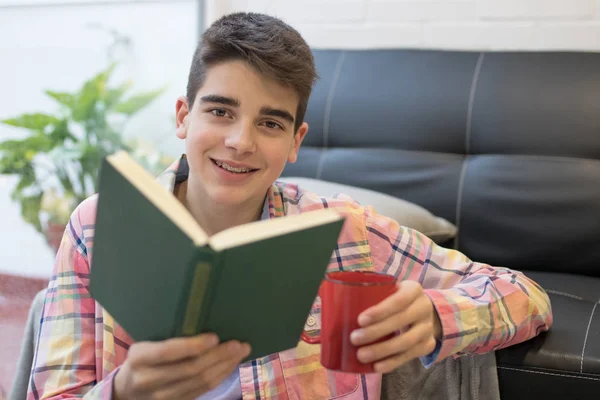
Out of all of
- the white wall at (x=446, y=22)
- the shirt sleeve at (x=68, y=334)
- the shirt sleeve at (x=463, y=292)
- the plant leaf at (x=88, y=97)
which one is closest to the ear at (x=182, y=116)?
the shirt sleeve at (x=68, y=334)

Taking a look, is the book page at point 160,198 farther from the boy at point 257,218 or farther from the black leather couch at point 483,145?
the black leather couch at point 483,145


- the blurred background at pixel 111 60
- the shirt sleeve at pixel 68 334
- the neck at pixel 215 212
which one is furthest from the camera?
the blurred background at pixel 111 60

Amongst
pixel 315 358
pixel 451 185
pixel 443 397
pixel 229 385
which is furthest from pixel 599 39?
pixel 229 385

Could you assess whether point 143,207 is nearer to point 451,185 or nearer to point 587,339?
point 587,339

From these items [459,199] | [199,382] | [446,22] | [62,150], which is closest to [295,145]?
[199,382]

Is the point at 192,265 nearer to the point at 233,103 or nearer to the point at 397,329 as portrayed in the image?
the point at 397,329

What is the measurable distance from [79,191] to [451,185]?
1.35 m

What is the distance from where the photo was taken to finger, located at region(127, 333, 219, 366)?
674 millimetres

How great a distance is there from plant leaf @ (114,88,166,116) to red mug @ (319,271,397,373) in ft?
6.27

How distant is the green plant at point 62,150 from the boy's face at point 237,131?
4.68 feet

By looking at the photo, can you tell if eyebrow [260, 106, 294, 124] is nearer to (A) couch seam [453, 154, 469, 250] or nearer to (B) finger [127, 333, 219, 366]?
(B) finger [127, 333, 219, 366]

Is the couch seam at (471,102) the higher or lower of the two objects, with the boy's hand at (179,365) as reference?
higher

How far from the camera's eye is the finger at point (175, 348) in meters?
0.67

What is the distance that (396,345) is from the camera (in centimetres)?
82
